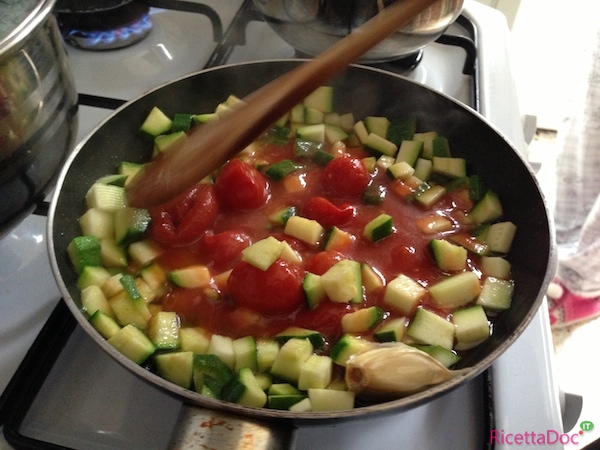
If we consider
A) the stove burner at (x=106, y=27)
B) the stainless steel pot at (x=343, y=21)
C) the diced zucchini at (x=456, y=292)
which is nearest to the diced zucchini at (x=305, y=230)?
the diced zucchini at (x=456, y=292)

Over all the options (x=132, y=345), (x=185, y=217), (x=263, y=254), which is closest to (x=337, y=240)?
(x=263, y=254)

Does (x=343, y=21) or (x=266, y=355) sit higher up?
(x=343, y=21)

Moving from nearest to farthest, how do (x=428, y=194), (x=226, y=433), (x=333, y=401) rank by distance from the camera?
(x=226, y=433), (x=333, y=401), (x=428, y=194)

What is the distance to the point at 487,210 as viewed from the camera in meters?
1.04

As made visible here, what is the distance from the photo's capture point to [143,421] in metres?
0.79

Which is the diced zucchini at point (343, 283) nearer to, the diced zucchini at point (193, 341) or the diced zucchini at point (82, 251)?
the diced zucchini at point (193, 341)

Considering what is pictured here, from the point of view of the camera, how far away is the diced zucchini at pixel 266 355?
2.68 feet

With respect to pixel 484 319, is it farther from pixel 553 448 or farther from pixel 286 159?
pixel 286 159

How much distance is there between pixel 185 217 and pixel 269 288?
23cm

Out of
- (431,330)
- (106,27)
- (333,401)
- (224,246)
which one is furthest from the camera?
(106,27)

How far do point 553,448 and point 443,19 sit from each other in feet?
2.63

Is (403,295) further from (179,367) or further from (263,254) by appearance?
(179,367)

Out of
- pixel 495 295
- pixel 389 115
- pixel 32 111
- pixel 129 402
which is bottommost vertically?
pixel 129 402

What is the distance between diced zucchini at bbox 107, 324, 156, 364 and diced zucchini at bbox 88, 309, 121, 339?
1 cm
